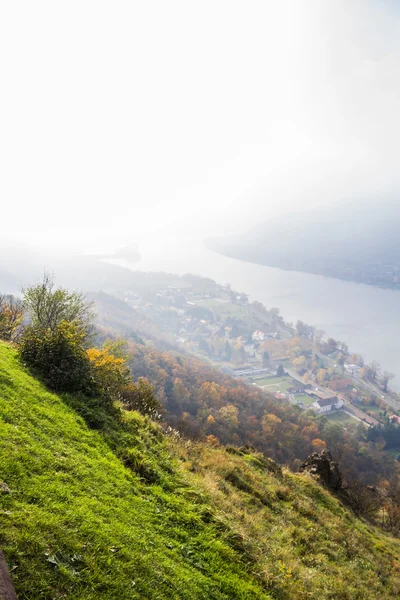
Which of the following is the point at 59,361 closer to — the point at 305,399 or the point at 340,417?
the point at 340,417

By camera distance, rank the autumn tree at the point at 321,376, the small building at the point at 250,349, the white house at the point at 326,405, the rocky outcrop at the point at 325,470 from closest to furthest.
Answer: the rocky outcrop at the point at 325,470, the white house at the point at 326,405, the autumn tree at the point at 321,376, the small building at the point at 250,349

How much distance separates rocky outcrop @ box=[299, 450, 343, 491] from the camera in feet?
56.9

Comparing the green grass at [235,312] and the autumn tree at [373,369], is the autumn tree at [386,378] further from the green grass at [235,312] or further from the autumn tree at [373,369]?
the green grass at [235,312]

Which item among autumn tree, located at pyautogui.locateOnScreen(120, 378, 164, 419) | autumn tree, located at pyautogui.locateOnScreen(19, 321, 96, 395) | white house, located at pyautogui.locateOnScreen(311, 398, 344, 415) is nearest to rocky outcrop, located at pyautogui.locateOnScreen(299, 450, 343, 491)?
autumn tree, located at pyautogui.locateOnScreen(120, 378, 164, 419)

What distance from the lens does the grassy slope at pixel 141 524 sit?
4105 millimetres

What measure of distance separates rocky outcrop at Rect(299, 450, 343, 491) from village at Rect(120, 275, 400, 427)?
78.8 m

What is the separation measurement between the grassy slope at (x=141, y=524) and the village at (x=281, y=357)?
88560mm

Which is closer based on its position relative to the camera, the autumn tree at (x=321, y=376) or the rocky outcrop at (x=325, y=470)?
the rocky outcrop at (x=325, y=470)

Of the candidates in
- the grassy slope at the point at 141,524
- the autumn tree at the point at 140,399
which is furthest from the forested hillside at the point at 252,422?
the grassy slope at the point at 141,524

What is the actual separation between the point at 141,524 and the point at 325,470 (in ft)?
50.0

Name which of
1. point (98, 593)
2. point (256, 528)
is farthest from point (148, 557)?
point (256, 528)

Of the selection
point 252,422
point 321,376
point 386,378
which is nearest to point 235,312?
point 321,376

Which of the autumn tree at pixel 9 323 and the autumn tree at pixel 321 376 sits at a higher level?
the autumn tree at pixel 9 323

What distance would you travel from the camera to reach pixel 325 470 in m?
17.8
